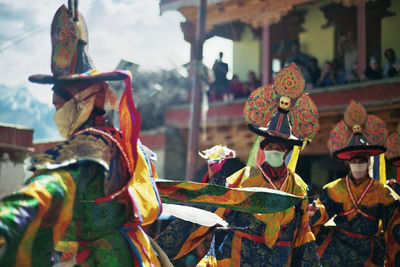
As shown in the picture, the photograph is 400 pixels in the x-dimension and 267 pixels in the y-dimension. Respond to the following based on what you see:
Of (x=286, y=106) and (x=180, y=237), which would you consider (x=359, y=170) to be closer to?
(x=286, y=106)

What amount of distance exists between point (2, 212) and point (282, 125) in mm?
3279

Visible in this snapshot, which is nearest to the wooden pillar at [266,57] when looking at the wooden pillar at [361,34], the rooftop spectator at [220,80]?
the rooftop spectator at [220,80]

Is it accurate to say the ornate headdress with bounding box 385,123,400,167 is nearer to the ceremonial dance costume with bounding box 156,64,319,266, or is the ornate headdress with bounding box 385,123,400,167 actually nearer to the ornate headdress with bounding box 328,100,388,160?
the ornate headdress with bounding box 328,100,388,160

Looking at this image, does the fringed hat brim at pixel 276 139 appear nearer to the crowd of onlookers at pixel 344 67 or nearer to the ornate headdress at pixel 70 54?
the ornate headdress at pixel 70 54

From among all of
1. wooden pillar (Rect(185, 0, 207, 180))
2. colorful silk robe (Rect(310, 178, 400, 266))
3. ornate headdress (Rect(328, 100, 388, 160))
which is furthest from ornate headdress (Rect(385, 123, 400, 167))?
wooden pillar (Rect(185, 0, 207, 180))

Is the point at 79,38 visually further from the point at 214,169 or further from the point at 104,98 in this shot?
the point at 214,169

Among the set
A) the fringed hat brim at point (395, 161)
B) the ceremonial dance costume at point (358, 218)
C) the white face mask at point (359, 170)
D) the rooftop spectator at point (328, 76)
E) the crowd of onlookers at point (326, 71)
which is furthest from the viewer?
the rooftop spectator at point (328, 76)

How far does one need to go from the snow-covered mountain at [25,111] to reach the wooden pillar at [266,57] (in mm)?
8121

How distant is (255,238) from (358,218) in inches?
79.4

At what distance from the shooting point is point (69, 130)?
126 inches

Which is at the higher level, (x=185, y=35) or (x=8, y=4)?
(x=185, y=35)

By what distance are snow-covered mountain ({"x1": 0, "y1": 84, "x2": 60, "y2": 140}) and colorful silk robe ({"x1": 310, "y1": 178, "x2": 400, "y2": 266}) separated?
125 inches

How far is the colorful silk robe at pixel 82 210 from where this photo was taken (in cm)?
254

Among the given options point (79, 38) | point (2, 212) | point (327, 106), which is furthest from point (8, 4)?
point (327, 106)
